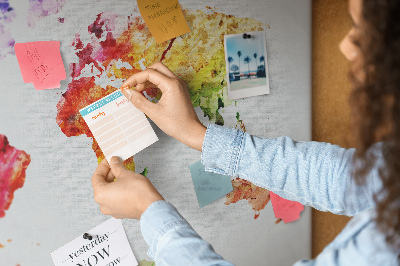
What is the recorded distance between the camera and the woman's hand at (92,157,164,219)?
530 mm

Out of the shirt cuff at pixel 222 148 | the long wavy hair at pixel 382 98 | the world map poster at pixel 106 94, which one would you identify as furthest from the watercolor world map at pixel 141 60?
the long wavy hair at pixel 382 98

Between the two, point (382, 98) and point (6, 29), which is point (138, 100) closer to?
point (6, 29)

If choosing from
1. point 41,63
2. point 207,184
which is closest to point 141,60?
point 41,63

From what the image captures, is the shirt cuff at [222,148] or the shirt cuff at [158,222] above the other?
the shirt cuff at [222,148]

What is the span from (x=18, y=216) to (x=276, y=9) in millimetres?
Answer: 676

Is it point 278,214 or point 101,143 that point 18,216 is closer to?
point 101,143

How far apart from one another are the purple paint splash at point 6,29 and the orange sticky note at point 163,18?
0.72 feet

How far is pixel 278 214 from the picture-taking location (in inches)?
32.3

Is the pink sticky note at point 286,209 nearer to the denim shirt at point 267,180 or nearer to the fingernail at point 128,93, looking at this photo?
the denim shirt at point 267,180

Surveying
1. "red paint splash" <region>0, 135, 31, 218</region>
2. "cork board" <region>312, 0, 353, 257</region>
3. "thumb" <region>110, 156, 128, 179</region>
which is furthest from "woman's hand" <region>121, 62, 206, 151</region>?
"cork board" <region>312, 0, 353, 257</region>

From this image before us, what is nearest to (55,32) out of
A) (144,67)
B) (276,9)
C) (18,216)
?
(144,67)

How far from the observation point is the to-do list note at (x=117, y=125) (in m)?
0.59

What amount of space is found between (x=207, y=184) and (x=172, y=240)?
0.93 feet

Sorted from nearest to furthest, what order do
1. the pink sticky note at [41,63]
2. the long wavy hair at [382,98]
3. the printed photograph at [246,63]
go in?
the long wavy hair at [382,98] → the pink sticky note at [41,63] → the printed photograph at [246,63]
